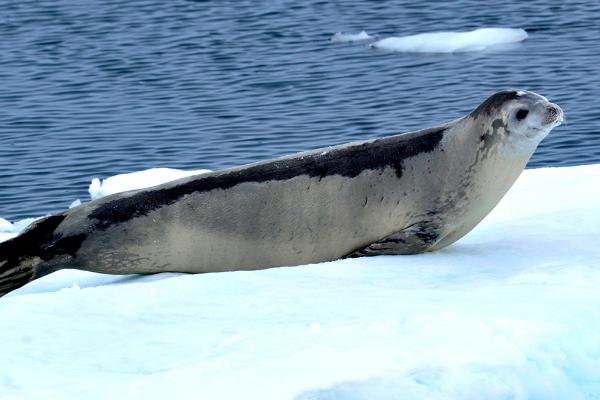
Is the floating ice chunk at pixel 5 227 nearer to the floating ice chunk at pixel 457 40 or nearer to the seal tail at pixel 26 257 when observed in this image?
the seal tail at pixel 26 257

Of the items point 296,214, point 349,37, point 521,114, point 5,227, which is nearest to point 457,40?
point 349,37

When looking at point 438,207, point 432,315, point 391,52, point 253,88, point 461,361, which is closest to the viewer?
point 461,361

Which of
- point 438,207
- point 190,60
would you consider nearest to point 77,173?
point 190,60

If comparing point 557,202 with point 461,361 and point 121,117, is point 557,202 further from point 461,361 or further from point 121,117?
point 121,117

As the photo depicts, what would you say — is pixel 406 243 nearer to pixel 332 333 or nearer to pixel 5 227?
pixel 332 333

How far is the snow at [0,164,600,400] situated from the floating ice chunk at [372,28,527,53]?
528 inches

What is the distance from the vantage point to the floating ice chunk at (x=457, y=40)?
20.1m

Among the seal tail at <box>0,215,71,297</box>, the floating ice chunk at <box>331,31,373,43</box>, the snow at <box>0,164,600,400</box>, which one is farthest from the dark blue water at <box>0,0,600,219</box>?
the snow at <box>0,164,600,400</box>

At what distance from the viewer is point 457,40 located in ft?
65.9

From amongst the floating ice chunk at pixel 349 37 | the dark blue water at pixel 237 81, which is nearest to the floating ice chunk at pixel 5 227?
the dark blue water at pixel 237 81

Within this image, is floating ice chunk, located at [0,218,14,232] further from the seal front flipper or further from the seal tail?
the seal front flipper

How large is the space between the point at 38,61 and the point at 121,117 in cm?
426

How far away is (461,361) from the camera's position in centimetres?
503

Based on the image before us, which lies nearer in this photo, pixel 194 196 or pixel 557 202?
pixel 194 196
